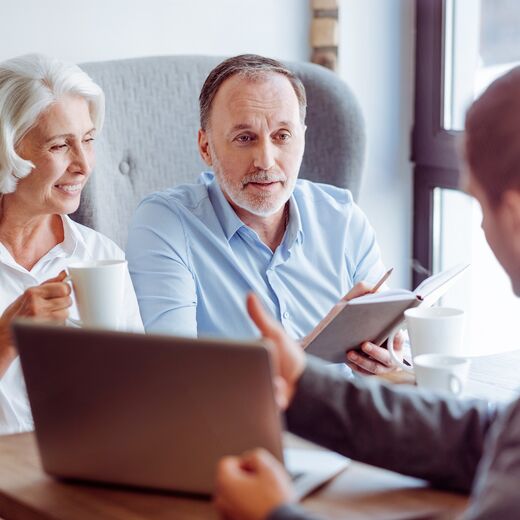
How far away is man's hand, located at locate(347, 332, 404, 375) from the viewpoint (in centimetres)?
180

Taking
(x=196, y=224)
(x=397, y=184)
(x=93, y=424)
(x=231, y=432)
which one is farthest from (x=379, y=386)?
(x=397, y=184)

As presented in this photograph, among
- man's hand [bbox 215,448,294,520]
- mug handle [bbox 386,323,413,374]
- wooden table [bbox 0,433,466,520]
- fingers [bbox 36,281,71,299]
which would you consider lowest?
mug handle [bbox 386,323,413,374]

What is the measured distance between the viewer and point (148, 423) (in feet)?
3.77

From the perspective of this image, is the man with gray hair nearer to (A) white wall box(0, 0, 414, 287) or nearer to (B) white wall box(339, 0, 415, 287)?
(A) white wall box(0, 0, 414, 287)

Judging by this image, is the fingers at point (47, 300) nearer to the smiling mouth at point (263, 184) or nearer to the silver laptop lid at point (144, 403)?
the silver laptop lid at point (144, 403)

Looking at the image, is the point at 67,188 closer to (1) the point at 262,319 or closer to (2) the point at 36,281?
(2) the point at 36,281

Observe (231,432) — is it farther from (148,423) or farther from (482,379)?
(482,379)

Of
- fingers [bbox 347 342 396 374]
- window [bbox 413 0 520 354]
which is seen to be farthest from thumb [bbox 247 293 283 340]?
window [bbox 413 0 520 354]

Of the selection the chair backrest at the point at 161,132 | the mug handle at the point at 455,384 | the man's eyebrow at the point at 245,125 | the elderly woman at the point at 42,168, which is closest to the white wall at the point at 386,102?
the chair backrest at the point at 161,132

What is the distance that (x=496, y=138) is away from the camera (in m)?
1.07

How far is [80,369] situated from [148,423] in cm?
10

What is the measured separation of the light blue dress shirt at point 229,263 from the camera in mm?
2107

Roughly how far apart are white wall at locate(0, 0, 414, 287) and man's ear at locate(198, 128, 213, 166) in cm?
45

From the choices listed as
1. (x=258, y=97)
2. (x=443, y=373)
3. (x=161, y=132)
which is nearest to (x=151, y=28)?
(x=161, y=132)
